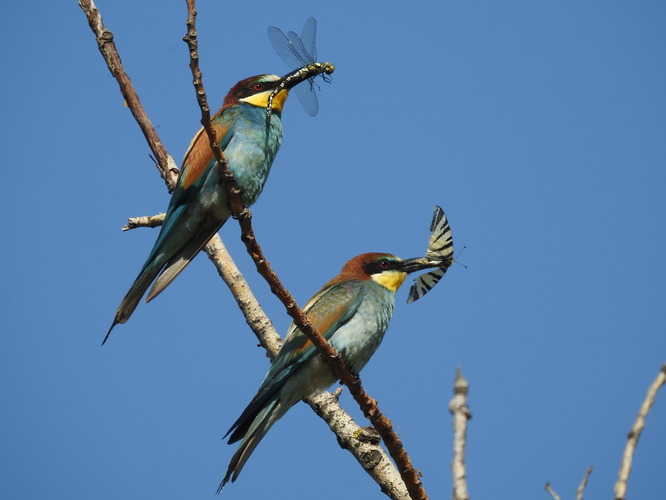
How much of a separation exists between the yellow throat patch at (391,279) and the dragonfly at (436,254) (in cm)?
18

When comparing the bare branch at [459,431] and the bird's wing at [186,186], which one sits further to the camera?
the bird's wing at [186,186]

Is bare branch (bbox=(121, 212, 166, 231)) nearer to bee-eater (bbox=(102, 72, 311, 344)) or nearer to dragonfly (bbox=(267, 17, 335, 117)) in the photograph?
bee-eater (bbox=(102, 72, 311, 344))

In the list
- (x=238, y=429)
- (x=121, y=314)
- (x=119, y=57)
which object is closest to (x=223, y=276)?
(x=121, y=314)

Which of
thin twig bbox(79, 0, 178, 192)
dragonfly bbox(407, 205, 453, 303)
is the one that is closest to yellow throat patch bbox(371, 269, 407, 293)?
dragonfly bbox(407, 205, 453, 303)

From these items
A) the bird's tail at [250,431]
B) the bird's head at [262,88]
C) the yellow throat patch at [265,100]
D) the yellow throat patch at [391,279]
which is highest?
the bird's head at [262,88]

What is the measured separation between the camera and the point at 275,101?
4965 mm

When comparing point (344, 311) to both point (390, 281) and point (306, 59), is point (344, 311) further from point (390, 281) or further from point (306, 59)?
point (306, 59)

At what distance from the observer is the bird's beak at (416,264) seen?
5.16 m

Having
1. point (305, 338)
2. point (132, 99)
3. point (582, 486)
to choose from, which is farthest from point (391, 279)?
point (582, 486)

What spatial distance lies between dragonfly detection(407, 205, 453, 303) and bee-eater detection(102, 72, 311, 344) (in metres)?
1.31

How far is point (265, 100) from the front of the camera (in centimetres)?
496

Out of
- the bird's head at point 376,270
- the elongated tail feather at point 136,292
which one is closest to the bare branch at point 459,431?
the elongated tail feather at point 136,292

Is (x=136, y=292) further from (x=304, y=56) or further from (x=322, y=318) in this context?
(x=304, y=56)

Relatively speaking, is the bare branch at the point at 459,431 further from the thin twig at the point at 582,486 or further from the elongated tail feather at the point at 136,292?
the elongated tail feather at the point at 136,292
